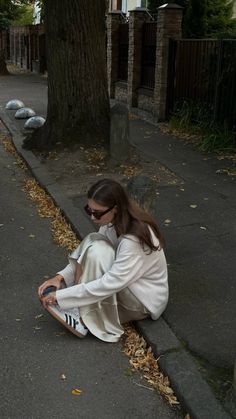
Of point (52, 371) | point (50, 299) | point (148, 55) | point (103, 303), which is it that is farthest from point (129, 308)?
point (148, 55)

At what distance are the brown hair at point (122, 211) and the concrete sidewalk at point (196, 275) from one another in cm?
67

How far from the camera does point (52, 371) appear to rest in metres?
3.23

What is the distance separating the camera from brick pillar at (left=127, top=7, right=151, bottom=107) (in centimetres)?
1371

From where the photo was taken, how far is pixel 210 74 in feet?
33.7

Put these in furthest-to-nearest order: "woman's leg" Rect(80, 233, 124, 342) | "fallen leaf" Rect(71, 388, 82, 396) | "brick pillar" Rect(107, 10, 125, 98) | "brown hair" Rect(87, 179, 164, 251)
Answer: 1. "brick pillar" Rect(107, 10, 125, 98)
2. "woman's leg" Rect(80, 233, 124, 342)
3. "brown hair" Rect(87, 179, 164, 251)
4. "fallen leaf" Rect(71, 388, 82, 396)

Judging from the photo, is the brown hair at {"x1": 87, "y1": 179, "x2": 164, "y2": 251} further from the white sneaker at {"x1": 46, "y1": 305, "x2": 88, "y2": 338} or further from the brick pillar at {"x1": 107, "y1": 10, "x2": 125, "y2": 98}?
the brick pillar at {"x1": 107, "y1": 10, "x2": 125, "y2": 98}

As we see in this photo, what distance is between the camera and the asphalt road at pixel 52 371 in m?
2.89

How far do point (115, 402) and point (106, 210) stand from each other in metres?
1.13

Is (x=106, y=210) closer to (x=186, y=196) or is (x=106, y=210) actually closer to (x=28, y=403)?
(x=28, y=403)

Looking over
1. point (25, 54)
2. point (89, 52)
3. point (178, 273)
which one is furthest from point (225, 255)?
point (25, 54)

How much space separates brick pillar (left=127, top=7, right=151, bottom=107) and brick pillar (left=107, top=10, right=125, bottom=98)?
6.32ft

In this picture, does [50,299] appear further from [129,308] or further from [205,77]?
[205,77]

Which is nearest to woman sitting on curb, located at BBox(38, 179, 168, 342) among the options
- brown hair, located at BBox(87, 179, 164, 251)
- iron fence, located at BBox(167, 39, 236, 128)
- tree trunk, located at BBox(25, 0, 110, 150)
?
brown hair, located at BBox(87, 179, 164, 251)

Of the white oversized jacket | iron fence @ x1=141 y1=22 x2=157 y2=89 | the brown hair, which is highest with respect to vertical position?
iron fence @ x1=141 y1=22 x2=157 y2=89
